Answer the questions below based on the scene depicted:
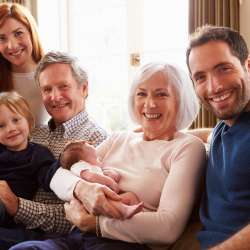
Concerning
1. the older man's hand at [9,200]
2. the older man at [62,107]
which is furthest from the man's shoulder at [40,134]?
the older man's hand at [9,200]

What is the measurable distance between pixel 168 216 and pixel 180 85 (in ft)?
1.84

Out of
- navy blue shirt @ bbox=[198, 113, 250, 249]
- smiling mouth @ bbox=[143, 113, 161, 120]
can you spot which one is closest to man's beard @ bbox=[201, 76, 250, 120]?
navy blue shirt @ bbox=[198, 113, 250, 249]

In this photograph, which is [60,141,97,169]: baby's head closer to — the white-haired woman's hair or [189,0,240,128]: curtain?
the white-haired woman's hair

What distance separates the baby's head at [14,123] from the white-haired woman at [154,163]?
1.33 ft

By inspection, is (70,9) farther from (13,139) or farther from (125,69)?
(13,139)

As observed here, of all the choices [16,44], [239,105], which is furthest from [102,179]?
[16,44]

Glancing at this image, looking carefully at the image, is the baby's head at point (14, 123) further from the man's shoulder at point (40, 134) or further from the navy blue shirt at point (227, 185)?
the navy blue shirt at point (227, 185)

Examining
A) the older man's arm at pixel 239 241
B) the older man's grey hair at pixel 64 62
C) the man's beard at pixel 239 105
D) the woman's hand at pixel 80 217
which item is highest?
the older man's grey hair at pixel 64 62

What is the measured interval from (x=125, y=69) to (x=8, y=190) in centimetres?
221

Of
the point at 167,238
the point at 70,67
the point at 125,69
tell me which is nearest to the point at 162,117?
the point at 167,238

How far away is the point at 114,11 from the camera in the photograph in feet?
13.3

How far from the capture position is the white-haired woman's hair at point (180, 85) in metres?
1.80

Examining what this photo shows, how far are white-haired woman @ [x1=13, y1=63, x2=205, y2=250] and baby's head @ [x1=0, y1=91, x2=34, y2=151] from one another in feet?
1.33

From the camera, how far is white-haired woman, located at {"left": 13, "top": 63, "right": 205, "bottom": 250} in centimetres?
153
